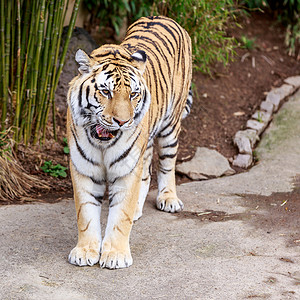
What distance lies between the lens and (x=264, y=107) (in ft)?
21.9

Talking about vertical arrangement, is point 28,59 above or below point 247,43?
above

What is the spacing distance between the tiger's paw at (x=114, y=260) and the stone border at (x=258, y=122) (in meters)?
2.56

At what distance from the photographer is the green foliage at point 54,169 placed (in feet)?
16.3

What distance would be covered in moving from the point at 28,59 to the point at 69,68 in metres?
1.21

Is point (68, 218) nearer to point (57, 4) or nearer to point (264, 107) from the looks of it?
point (57, 4)

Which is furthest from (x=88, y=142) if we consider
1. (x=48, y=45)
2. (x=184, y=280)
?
(x=48, y=45)

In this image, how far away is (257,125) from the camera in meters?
6.31

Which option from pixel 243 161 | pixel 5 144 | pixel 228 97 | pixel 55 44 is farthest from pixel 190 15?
pixel 5 144

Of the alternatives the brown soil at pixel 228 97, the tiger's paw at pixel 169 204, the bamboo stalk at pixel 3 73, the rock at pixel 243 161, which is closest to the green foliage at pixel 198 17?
the brown soil at pixel 228 97

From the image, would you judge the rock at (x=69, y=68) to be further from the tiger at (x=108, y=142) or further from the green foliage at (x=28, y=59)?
the tiger at (x=108, y=142)

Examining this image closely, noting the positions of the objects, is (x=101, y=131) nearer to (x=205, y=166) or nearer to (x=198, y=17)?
(x=205, y=166)

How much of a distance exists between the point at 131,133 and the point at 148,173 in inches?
44.6

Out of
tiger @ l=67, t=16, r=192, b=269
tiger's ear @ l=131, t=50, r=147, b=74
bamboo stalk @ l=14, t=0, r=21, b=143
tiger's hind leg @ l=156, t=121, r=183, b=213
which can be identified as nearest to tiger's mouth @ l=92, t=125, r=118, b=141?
tiger @ l=67, t=16, r=192, b=269

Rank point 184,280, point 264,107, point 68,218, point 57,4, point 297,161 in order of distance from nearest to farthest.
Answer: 1. point 184,280
2. point 68,218
3. point 57,4
4. point 297,161
5. point 264,107
